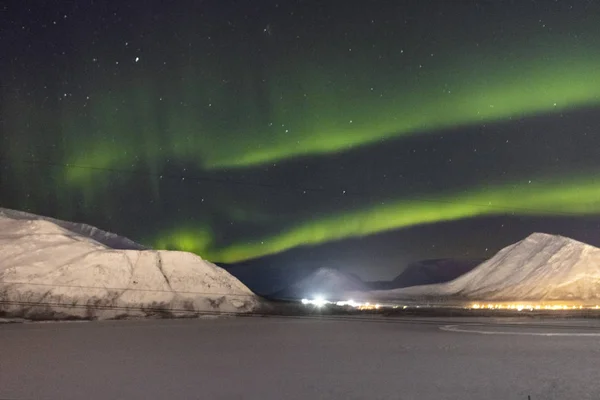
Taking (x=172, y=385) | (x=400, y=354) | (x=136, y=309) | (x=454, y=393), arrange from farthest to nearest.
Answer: (x=136, y=309), (x=400, y=354), (x=172, y=385), (x=454, y=393)

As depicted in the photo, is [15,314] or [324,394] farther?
[15,314]

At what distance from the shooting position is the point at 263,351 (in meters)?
39.7

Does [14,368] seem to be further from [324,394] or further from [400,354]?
[400,354]

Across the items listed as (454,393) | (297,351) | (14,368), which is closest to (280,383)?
(454,393)

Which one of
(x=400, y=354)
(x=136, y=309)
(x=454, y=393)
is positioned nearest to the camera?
(x=454, y=393)

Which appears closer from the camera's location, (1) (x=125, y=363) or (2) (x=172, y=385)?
(2) (x=172, y=385)

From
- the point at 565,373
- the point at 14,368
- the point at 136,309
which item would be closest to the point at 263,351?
the point at 14,368

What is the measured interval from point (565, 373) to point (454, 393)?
7553 mm

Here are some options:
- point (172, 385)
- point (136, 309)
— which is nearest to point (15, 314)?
point (136, 309)

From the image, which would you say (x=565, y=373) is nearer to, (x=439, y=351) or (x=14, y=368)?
(x=439, y=351)

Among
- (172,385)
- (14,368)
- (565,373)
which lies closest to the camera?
(172,385)

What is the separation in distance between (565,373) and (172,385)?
45.4 feet

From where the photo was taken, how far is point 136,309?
189250 mm

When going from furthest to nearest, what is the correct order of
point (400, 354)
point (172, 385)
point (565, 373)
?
point (400, 354) → point (565, 373) → point (172, 385)
